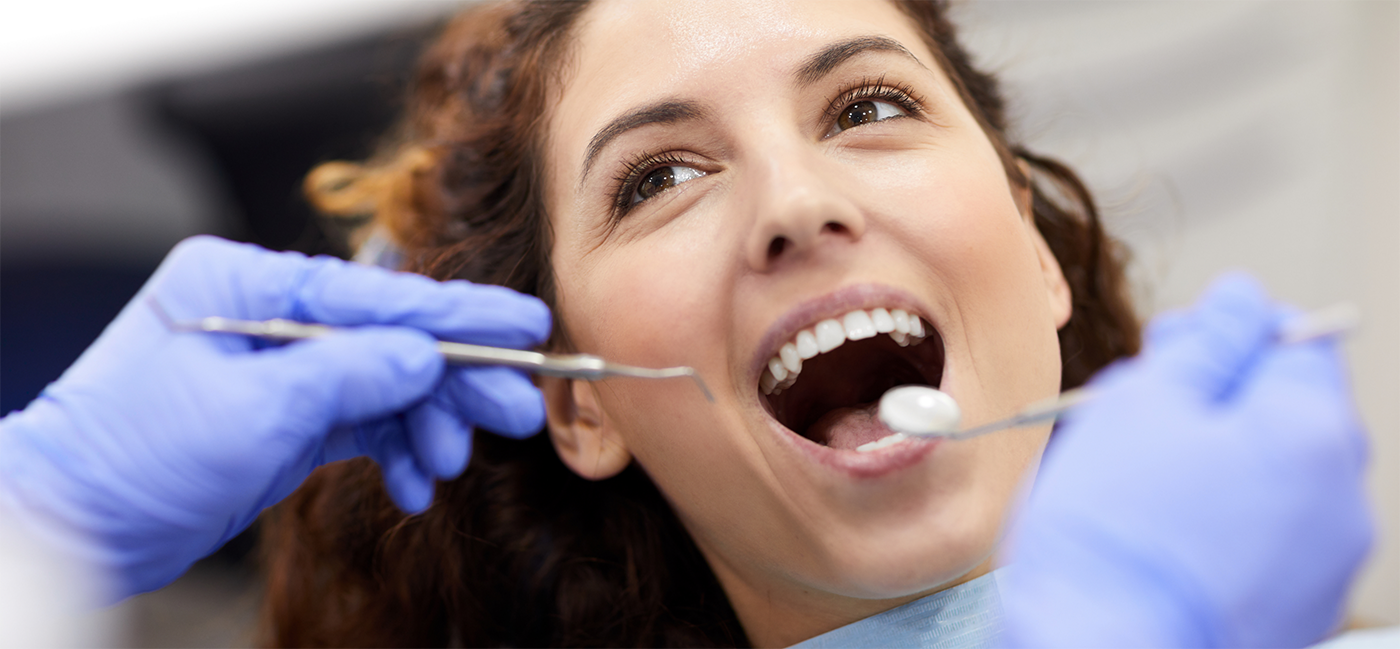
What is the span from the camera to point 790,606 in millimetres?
1242

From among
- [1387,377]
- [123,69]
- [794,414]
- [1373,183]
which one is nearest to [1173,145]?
[1373,183]

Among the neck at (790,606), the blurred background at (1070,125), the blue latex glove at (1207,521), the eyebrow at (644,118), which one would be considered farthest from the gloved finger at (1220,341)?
the blurred background at (1070,125)

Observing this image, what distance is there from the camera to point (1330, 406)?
0.70m

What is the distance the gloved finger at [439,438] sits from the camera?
3.56 feet

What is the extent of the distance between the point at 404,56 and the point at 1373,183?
2.61 meters

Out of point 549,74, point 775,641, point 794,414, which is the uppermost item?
point 549,74

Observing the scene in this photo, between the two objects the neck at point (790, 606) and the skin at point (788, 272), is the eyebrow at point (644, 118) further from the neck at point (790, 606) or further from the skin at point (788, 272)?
the neck at point (790, 606)

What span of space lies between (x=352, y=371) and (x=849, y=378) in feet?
2.42

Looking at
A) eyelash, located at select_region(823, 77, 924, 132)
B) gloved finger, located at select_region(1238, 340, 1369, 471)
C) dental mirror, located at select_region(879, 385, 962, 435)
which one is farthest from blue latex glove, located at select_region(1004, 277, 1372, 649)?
eyelash, located at select_region(823, 77, 924, 132)

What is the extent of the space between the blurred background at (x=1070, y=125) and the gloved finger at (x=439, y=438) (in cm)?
129

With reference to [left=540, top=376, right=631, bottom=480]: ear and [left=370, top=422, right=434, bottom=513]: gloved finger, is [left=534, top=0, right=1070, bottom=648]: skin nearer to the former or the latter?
[left=540, top=376, right=631, bottom=480]: ear

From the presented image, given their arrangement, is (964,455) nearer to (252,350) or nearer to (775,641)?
(775,641)

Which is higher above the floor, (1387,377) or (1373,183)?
(1373,183)

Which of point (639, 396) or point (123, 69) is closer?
point (639, 396)
